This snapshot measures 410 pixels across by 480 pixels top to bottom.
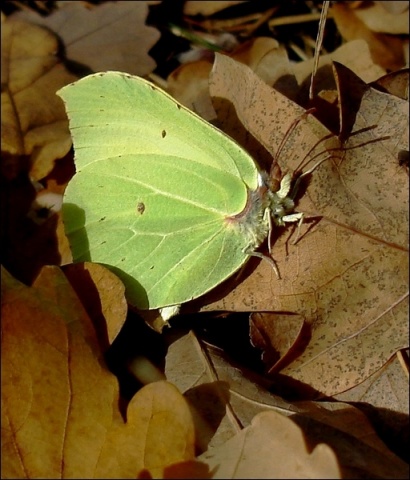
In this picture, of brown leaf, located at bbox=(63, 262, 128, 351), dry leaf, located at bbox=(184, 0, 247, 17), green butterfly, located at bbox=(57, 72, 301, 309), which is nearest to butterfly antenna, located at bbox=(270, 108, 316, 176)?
green butterfly, located at bbox=(57, 72, 301, 309)

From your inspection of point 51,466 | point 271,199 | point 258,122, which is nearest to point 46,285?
point 51,466

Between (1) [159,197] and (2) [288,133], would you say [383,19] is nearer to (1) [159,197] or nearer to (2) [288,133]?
(2) [288,133]

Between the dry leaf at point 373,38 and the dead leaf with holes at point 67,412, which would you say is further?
the dry leaf at point 373,38

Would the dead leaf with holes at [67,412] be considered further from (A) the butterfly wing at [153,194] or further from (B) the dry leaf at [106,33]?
(B) the dry leaf at [106,33]

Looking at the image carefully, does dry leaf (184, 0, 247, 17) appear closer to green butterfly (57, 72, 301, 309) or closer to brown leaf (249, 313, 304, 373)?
green butterfly (57, 72, 301, 309)

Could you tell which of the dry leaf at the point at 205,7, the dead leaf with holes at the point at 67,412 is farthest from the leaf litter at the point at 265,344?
the dry leaf at the point at 205,7

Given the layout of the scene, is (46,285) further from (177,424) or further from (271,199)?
(271,199)
